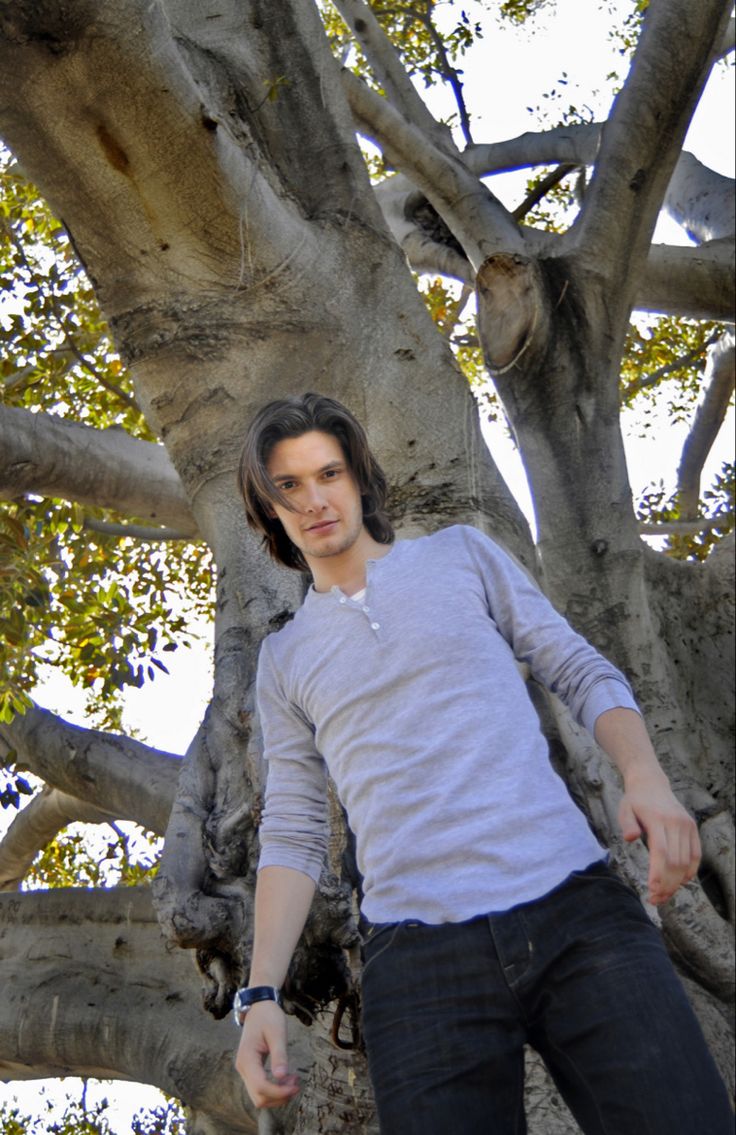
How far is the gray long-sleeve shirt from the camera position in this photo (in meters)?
1.62

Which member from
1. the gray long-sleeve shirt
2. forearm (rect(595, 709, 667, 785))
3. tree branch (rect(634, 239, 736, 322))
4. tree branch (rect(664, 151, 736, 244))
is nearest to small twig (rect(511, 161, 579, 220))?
tree branch (rect(664, 151, 736, 244))

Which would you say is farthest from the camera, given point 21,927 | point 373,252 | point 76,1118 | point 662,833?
point 76,1118

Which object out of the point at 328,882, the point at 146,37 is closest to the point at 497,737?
the point at 328,882

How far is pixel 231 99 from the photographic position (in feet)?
12.3

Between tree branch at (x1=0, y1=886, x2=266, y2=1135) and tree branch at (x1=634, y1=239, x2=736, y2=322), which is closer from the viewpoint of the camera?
tree branch at (x1=0, y1=886, x2=266, y2=1135)

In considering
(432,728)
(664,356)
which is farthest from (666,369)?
(432,728)

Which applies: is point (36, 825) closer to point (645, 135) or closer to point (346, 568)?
point (645, 135)

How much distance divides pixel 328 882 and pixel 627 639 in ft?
7.18

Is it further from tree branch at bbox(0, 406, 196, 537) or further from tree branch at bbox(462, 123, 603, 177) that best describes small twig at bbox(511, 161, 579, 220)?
tree branch at bbox(0, 406, 196, 537)

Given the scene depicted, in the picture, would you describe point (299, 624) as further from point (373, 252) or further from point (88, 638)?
point (88, 638)

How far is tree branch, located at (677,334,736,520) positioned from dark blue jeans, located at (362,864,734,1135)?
567 centimetres

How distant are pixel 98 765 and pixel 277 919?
3469 millimetres

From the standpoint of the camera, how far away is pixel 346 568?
6.50 ft

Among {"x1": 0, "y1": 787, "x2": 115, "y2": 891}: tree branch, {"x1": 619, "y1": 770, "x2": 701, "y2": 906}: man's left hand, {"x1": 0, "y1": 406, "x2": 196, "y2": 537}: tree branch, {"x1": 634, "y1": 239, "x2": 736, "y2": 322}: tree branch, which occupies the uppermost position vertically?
{"x1": 634, "y1": 239, "x2": 736, "y2": 322}: tree branch
